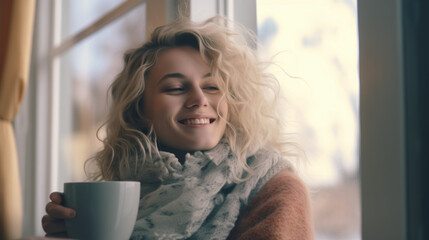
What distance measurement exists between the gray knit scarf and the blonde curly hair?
5 cm

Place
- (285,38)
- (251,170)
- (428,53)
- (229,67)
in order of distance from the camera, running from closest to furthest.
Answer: (428,53) < (251,170) < (229,67) < (285,38)

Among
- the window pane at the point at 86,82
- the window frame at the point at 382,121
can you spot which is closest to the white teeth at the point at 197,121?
the window frame at the point at 382,121

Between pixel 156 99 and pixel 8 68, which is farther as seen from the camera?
pixel 8 68

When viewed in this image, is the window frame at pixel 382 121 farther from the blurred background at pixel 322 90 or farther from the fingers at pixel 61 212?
the fingers at pixel 61 212

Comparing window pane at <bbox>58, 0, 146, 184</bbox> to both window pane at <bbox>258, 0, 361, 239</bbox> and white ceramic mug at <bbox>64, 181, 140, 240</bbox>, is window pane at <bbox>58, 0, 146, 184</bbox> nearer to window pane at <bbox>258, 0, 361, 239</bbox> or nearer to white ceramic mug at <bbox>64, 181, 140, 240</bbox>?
window pane at <bbox>258, 0, 361, 239</bbox>

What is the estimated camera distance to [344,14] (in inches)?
29.2

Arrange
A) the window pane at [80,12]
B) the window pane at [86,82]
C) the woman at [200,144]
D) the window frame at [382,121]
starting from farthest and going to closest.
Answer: the window pane at [80,12], the window pane at [86,82], the woman at [200,144], the window frame at [382,121]

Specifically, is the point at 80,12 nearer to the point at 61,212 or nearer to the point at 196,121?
the point at 196,121

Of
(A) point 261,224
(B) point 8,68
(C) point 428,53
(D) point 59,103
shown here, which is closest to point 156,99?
(A) point 261,224

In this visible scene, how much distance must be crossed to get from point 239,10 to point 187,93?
36 centimetres

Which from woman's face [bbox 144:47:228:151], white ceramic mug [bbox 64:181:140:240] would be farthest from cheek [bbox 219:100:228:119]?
white ceramic mug [bbox 64:181:140:240]

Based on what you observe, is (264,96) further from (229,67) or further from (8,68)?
(8,68)

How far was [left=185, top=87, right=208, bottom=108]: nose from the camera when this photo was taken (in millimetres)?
712

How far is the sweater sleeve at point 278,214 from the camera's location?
558 millimetres
